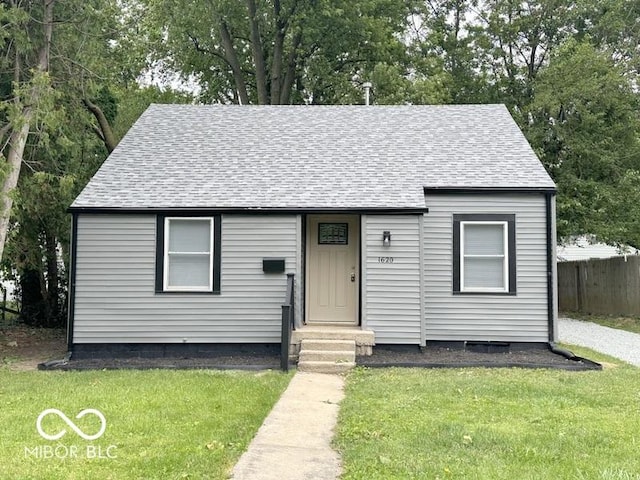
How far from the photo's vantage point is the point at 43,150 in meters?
10.5

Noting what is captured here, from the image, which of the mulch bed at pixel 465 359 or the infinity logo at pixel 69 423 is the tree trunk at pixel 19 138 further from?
the mulch bed at pixel 465 359

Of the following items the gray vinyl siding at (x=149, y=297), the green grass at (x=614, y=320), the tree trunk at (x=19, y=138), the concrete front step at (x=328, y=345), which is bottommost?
the green grass at (x=614, y=320)

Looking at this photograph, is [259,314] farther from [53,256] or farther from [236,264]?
[53,256]

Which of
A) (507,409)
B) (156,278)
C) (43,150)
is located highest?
(43,150)

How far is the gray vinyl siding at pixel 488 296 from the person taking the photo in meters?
10.1

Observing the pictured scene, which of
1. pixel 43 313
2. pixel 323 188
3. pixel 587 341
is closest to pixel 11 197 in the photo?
pixel 323 188

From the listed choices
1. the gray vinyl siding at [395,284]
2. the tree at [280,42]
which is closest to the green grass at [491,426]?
the gray vinyl siding at [395,284]

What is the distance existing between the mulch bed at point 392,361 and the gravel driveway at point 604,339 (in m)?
1.46

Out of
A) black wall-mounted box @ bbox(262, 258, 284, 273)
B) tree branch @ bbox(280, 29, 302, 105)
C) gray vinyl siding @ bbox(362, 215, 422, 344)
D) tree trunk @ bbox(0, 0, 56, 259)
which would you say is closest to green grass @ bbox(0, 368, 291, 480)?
black wall-mounted box @ bbox(262, 258, 284, 273)

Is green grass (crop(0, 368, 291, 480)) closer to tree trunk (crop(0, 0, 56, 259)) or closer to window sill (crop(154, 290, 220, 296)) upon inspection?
window sill (crop(154, 290, 220, 296))

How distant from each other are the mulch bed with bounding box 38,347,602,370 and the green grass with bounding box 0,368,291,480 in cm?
51

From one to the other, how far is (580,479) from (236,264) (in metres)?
6.74

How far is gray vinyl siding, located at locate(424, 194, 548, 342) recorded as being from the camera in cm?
1007

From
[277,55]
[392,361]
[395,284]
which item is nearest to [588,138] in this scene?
[277,55]
